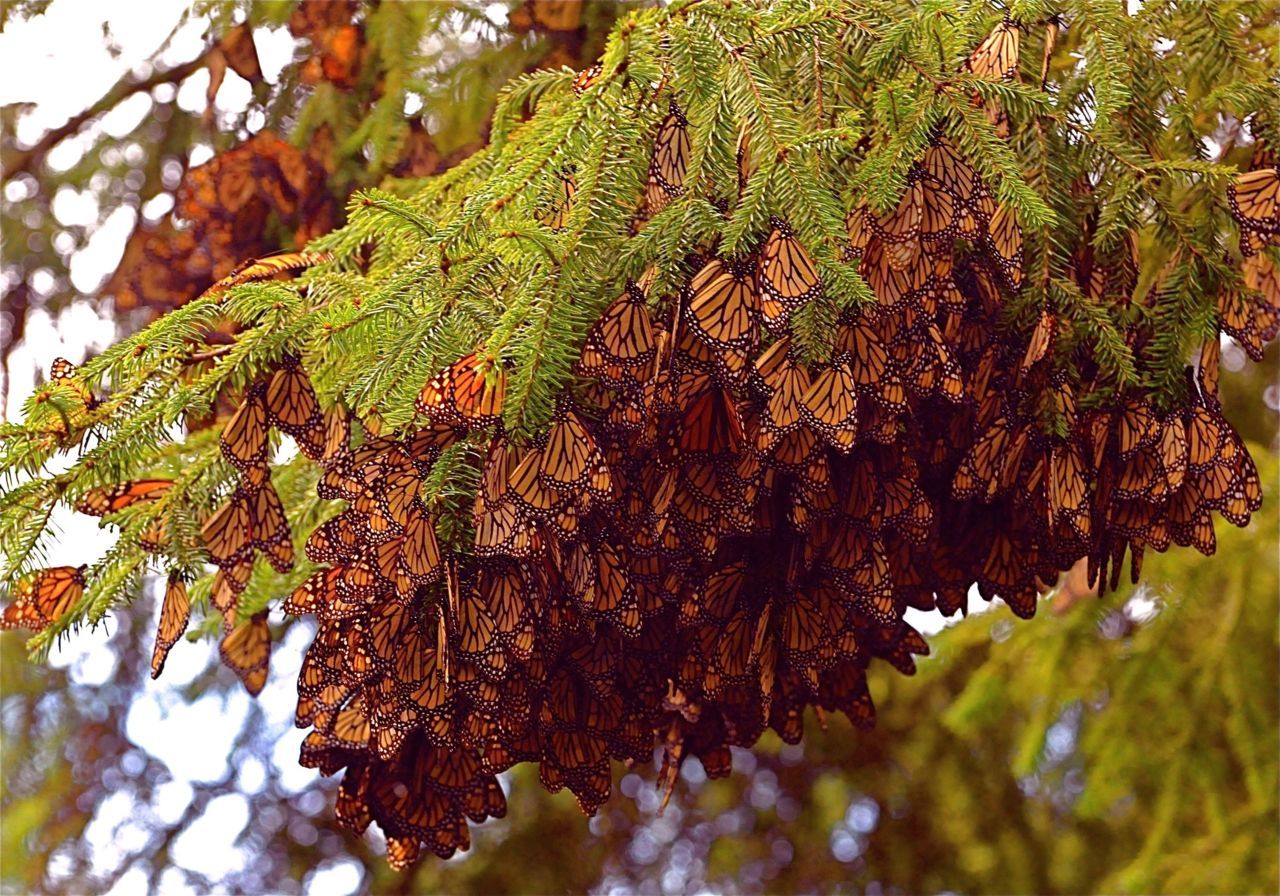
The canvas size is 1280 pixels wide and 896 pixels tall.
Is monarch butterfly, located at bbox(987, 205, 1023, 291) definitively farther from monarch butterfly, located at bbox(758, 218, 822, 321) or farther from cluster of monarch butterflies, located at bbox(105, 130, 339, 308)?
cluster of monarch butterflies, located at bbox(105, 130, 339, 308)

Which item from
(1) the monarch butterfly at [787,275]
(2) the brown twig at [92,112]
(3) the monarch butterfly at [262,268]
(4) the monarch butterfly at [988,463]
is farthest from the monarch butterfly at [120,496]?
(2) the brown twig at [92,112]

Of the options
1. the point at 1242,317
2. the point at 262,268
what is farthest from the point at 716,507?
the point at 1242,317

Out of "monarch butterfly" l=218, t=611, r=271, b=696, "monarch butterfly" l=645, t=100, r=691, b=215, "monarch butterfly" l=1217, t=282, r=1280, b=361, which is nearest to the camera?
"monarch butterfly" l=645, t=100, r=691, b=215

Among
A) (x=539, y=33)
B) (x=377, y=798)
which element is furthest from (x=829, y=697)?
(x=539, y=33)

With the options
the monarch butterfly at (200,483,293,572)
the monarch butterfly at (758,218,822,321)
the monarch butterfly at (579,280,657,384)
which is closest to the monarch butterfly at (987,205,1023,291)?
the monarch butterfly at (758,218,822,321)

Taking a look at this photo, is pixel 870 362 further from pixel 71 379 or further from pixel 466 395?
pixel 71 379

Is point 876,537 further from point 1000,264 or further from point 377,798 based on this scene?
point 377,798

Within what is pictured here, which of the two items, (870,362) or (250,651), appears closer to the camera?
(870,362)
